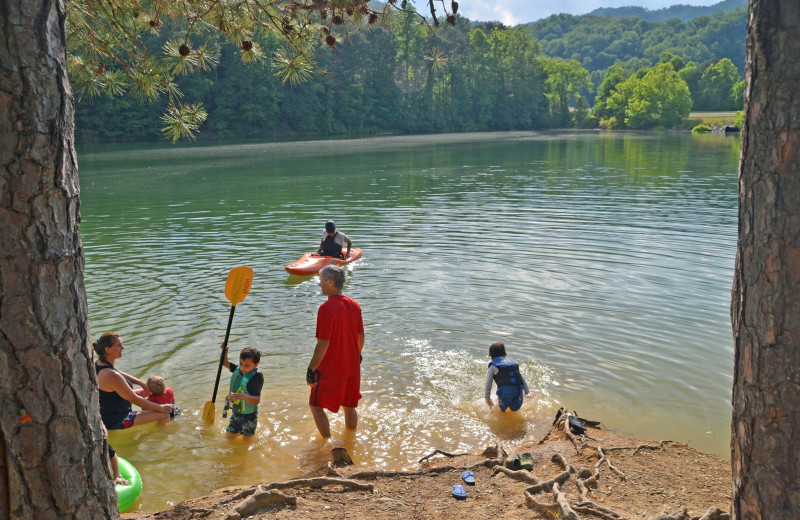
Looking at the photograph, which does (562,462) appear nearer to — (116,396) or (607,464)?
(607,464)

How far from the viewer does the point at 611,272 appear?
42.5 ft

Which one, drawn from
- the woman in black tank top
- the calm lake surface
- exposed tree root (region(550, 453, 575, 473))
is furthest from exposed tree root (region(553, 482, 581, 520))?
the woman in black tank top

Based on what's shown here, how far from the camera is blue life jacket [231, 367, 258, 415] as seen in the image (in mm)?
6250

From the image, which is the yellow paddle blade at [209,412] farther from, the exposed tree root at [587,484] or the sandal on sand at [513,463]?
the exposed tree root at [587,484]

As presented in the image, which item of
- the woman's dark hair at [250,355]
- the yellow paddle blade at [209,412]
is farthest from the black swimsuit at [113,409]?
the woman's dark hair at [250,355]

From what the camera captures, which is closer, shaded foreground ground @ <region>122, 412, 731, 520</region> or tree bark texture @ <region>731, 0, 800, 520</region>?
tree bark texture @ <region>731, 0, 800, 520</region>

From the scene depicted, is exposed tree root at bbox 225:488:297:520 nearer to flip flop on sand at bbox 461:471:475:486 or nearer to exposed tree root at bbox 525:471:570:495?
flip flop on sand at bbox 461:471:475:486

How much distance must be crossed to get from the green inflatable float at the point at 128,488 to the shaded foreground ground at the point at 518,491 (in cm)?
42

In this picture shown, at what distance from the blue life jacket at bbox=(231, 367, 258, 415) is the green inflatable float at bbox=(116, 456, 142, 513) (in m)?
1.14

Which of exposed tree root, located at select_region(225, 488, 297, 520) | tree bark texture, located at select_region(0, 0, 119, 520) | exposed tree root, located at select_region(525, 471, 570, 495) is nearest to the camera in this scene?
tree bark texture, located at select_region(0, 0, 119, 520)

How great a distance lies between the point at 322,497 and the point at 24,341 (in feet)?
8.55

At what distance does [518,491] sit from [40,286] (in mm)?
3460

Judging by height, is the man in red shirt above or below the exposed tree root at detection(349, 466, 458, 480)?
above

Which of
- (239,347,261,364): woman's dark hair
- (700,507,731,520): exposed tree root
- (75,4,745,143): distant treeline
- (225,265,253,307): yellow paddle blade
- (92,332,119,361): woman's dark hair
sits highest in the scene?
(75,4,745,143): distant treeline
